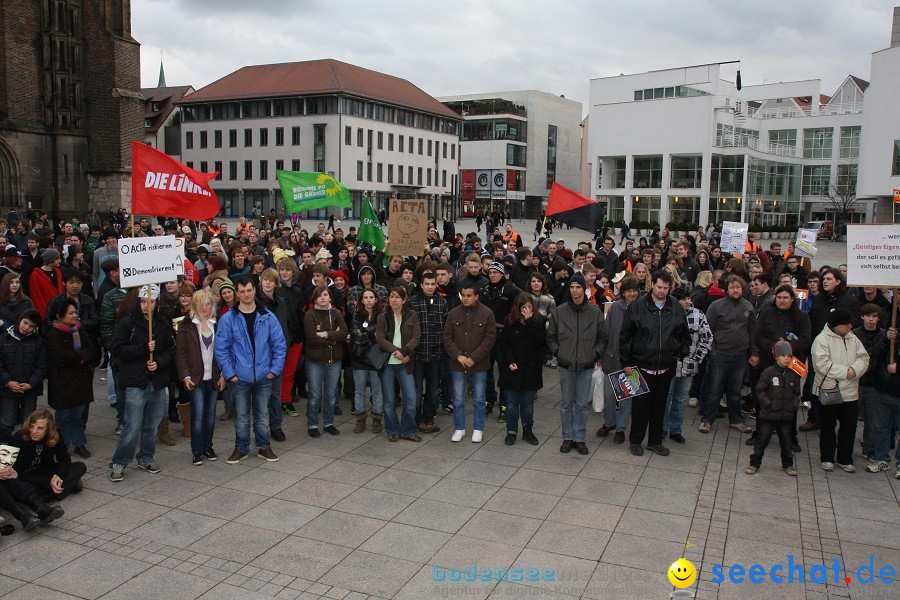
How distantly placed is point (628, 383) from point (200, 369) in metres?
4.58

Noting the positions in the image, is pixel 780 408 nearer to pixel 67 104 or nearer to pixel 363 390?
pixel 363 390

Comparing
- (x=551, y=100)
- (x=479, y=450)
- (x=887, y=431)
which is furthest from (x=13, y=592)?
(x=551, y=100)

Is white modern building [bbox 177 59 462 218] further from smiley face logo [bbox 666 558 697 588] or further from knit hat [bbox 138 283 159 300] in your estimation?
smiley face logo [bbox 666 558 697 588]

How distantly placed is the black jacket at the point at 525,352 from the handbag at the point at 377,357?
1353mm

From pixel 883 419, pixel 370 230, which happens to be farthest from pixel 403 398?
pixel 370 230

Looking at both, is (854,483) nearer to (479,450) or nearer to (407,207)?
(479,450)

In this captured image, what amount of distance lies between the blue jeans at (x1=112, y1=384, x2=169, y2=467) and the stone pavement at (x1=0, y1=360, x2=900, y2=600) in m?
0.22

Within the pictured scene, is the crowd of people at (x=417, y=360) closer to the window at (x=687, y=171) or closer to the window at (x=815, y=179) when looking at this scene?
the window at (x=687, y=171)

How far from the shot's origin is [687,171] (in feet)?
201

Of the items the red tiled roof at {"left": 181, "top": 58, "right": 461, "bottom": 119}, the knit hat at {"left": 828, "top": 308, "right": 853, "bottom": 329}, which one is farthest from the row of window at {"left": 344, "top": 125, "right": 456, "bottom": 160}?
the knit hat at {"left": 828, "top": 308, "right": 853, "bottom": 329}

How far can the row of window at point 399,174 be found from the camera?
7356 cm

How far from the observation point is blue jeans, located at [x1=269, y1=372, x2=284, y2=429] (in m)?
8.45

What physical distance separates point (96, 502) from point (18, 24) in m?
36.1

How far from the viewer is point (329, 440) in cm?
880
